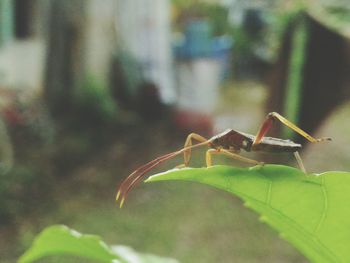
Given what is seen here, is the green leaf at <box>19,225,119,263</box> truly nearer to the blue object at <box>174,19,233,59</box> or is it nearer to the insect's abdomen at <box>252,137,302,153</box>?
the insect's abdomen at <box>252,137,302,153</box>

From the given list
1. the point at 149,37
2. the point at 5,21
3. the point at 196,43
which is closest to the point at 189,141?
the point at 5,21

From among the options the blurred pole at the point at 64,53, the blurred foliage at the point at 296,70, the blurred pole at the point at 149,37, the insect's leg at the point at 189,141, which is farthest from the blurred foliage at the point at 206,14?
the insect's leg at the point at 189,141

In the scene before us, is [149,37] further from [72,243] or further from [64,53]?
[72,243]

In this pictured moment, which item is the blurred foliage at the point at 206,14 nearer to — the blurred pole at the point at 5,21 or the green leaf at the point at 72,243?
the blurred pole at the point at 5,21

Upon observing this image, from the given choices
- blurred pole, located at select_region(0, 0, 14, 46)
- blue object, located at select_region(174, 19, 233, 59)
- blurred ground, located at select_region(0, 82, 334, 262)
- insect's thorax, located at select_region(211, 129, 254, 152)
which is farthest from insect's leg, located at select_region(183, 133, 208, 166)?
blue object, located at select_region(174, 19, 233, 59)

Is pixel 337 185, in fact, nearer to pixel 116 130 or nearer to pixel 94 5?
pixel 116 130

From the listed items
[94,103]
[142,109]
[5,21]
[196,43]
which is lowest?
[142,109]
